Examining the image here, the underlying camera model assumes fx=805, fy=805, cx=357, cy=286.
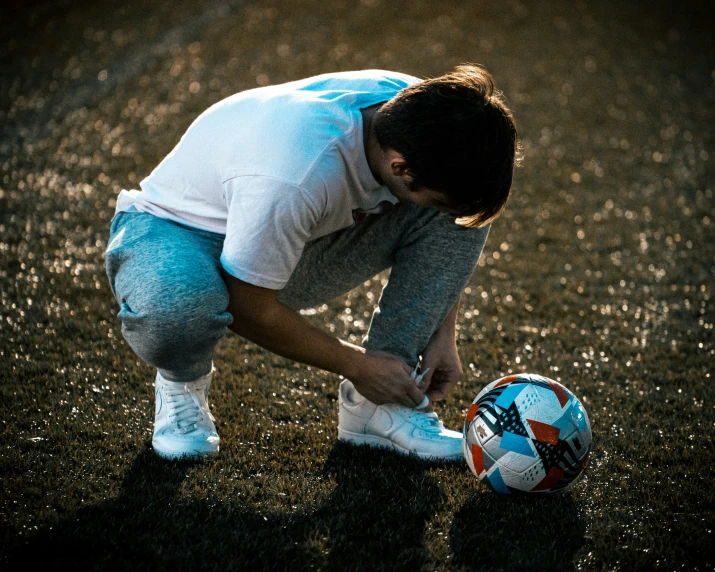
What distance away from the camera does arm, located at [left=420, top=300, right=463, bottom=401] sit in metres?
2.46

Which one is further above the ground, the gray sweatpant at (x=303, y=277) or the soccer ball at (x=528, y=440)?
the gray sweatpant at (x=303, y=277)

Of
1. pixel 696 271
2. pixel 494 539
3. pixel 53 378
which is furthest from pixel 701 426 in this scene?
pixel 53 378

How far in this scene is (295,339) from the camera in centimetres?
211

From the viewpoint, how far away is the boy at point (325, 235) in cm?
196

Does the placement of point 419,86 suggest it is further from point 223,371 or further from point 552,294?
point 552,294

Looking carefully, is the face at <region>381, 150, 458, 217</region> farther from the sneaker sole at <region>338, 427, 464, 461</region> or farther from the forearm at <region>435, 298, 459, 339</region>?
the sneaker sole at <region>338, 427, 464, 461</region>

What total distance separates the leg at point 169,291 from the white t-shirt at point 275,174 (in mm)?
77

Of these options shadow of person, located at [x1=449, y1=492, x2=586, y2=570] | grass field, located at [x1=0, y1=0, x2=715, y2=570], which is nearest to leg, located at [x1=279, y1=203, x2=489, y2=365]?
grass field, located at [x1=0, y1=0, x2=715, y2=570]

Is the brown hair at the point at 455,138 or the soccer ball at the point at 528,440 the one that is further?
the soccer ball at the point at 528,440

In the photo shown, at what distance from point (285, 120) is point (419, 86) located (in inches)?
13.7

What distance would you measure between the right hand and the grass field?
223 mm

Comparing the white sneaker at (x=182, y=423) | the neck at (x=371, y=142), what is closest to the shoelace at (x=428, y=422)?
the white sneaker at (x=182, y=423)

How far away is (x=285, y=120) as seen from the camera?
205cm

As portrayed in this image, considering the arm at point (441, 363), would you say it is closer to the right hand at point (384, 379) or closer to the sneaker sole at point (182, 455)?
the right hand at point (384, 379)
